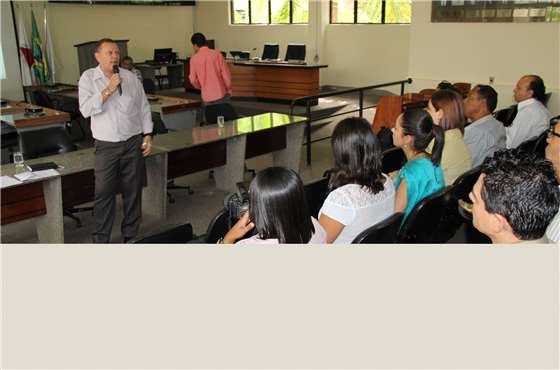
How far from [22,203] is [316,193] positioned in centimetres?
205

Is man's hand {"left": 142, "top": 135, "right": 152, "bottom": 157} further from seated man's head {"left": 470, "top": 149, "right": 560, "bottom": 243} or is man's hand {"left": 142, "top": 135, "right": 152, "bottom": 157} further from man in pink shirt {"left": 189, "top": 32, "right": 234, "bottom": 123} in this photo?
seated man's head {"left": 470, "top": 149, "right": 560, "bottom": 243}

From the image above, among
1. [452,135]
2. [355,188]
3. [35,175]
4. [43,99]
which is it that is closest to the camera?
[355,188]

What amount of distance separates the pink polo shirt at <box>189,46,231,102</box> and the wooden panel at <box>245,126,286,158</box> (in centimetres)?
131

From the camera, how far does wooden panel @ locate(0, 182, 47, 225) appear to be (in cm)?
334

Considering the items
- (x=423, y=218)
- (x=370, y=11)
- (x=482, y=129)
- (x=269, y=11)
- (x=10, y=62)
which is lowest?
(x=423, y=218)

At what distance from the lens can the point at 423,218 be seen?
2686mm

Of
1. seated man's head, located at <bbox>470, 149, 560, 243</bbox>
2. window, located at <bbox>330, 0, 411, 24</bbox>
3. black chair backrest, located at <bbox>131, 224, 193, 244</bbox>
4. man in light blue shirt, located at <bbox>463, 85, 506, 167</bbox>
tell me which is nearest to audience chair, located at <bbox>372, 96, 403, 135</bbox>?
man in light blue shirt, located at <bbox>463, 85, 506, 167</bbox>

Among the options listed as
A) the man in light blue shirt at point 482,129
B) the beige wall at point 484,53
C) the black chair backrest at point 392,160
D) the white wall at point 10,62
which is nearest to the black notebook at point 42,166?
the black chair backrest at point 392,160

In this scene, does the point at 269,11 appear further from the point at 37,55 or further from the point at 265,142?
the point at 265,142

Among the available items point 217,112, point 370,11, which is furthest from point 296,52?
point 217,112

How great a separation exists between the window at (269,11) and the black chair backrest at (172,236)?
10756 millimetres

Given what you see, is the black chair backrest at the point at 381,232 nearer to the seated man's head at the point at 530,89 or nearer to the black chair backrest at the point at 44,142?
the seated man's head at the point at 530,89

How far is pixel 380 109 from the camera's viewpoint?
6074 mm

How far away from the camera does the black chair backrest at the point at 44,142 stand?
14.4 feet
